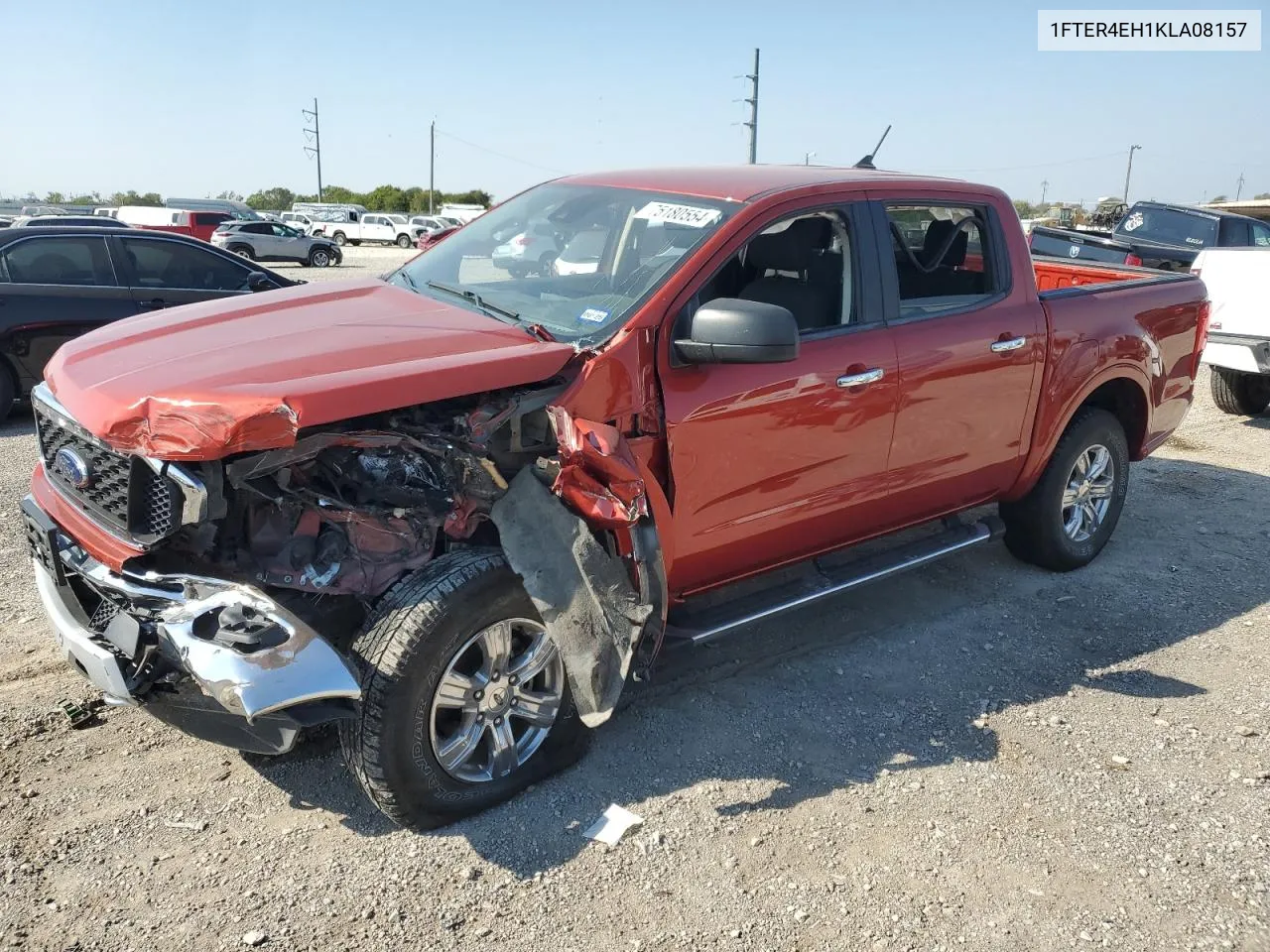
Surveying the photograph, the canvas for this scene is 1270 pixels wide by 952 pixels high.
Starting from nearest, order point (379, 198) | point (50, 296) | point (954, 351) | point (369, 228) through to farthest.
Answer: point (954, 351) < point (50, 296) < point (369, 228) < point (379, 198)

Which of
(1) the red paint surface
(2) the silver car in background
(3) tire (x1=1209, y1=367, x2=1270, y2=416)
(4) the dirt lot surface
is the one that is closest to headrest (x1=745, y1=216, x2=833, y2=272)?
(1) the red paint surface

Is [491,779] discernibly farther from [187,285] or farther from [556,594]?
[187,285]

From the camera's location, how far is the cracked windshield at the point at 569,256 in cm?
348

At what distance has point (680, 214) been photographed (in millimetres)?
3736

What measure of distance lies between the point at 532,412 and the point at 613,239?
96cm

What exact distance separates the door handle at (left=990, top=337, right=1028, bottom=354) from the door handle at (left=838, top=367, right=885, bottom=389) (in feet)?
2.52

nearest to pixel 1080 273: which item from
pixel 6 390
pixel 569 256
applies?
pixel 569 256

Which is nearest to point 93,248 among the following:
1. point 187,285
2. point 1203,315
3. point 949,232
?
point 187,285

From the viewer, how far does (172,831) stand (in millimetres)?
3041

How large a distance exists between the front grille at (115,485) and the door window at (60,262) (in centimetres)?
540

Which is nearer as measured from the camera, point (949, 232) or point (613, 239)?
point (613, 239)

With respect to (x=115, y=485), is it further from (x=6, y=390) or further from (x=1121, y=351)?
(x=6, y=390)

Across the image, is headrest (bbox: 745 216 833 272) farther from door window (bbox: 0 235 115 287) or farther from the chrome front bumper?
door window (bbox: 0 235 115 287)

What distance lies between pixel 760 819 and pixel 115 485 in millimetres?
2262
